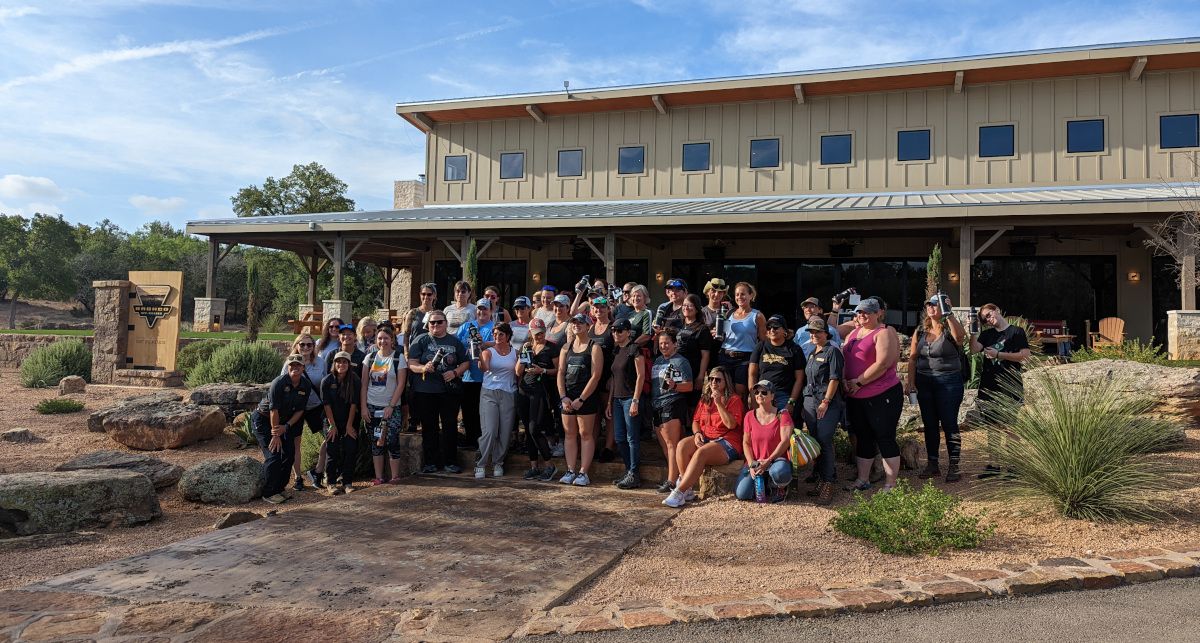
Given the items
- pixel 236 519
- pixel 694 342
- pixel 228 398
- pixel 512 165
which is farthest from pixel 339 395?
pixel 512 165

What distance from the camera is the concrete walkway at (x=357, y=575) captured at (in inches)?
138

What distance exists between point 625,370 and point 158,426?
19.9 feet

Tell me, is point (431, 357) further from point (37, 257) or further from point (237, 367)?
point (37, 257)

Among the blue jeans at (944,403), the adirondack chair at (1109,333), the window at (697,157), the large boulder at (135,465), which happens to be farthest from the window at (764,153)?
the large boulder at (135,465)

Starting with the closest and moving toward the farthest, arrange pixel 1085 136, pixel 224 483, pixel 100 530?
pixel 100 530 → pixel 224 483 → pixel 1085 136

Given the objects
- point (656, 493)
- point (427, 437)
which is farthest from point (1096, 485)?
point (427, 437)

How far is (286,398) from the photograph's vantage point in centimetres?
666

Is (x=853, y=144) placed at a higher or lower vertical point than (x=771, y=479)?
higher

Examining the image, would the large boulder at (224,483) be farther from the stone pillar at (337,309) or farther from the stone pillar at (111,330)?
the stone pillar at (337,309)

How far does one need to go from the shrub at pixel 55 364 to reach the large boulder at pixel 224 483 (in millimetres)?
9734

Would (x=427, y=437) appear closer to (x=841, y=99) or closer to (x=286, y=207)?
(x=841, y=99)

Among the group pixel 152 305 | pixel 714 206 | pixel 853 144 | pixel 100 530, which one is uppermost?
pixel 853 144

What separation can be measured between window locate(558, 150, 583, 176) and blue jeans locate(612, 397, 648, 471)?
1238 cm

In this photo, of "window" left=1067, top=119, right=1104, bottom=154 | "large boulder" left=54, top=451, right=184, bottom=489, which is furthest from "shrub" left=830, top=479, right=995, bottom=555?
"window" left=1067, top=119, right=1104, bottom=154
